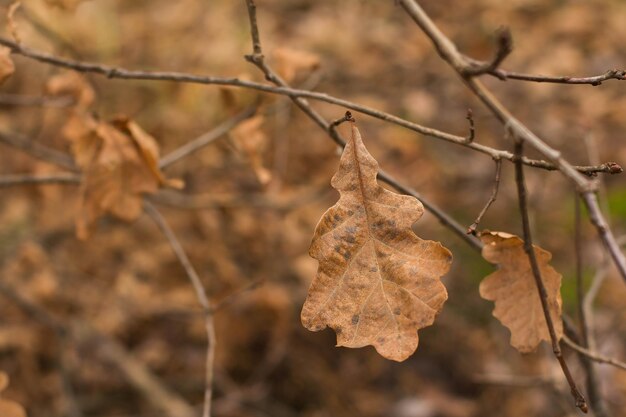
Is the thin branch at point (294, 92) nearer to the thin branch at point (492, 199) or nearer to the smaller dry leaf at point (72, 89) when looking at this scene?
the thin branch at point (492, 199)

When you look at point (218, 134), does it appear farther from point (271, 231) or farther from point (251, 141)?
point (271, 231)

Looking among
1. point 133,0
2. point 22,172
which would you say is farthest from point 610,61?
point 22,172

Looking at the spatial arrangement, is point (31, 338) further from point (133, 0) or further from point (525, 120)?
point (525, 120)

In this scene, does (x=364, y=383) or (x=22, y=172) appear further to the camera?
(x=364, y=383)

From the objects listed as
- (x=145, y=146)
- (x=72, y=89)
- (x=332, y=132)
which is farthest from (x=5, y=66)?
(x=332, y=132)

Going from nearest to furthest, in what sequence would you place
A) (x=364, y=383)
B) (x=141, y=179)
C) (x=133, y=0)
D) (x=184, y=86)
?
(x=141, y=179)
(x=184, y=86)
(x=364, y=383)
(x=133, y=0)

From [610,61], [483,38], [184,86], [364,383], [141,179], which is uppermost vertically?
[610,61]
